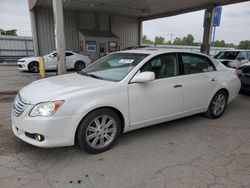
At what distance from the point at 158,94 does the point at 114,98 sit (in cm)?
86

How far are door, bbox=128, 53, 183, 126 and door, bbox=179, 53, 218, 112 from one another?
0.64 ft

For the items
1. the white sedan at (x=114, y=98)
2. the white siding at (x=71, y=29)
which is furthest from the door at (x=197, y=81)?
the white siding at (x=71, y=29)

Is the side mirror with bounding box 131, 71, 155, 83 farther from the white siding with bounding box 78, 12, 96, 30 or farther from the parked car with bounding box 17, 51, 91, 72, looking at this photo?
the white siding with bounding box 78, 12, 96, 30

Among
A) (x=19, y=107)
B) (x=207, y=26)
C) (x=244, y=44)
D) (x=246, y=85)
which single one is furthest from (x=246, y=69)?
(x=244, y=44)

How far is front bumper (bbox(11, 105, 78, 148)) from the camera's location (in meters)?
2.74

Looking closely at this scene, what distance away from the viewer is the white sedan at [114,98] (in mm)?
2818

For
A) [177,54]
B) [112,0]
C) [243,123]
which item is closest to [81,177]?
[177,54]

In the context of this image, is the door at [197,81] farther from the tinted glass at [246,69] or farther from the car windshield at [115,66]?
the tinted glass at [246,69]

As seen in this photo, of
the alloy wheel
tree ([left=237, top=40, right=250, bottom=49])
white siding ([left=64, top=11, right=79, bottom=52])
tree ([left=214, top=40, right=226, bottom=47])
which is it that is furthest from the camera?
tree ([left=214, top=40, right=226, bottom=47])

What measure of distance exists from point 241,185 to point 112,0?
13702 mm

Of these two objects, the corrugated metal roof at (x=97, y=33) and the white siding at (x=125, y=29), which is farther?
the white siding at (x=125, y=29)

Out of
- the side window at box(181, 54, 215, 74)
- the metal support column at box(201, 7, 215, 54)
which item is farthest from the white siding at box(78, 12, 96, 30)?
the side window at box(181, 54, 215, 74)

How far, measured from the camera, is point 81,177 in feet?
8.66

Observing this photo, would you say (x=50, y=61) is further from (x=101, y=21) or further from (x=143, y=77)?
(x=143, y=77)
